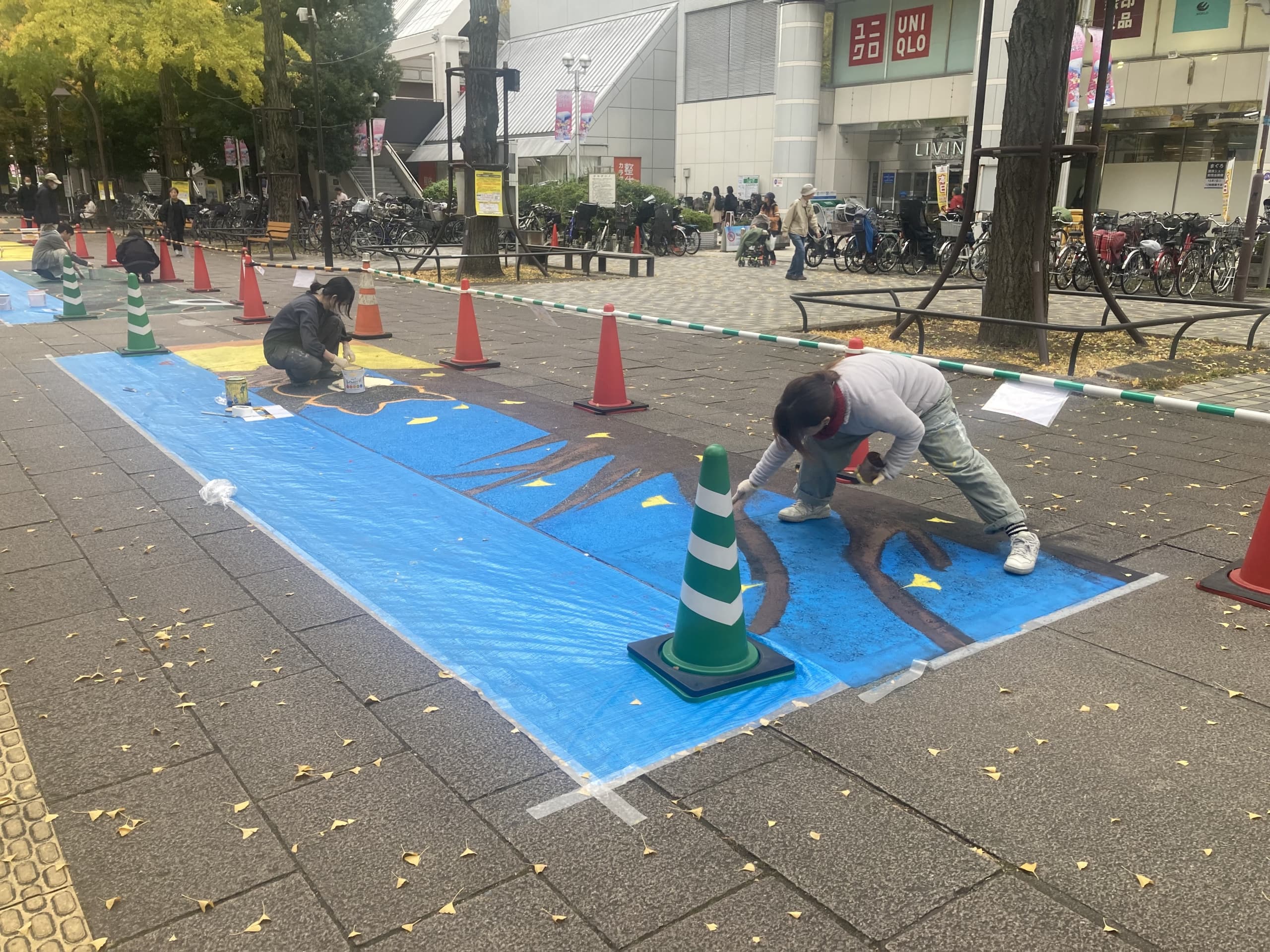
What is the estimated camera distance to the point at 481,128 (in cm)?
1777

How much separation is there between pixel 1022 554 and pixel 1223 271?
1450 centimetres

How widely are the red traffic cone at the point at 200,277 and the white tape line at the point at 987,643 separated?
50.1 ft

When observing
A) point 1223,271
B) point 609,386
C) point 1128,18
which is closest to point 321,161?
point 609,386

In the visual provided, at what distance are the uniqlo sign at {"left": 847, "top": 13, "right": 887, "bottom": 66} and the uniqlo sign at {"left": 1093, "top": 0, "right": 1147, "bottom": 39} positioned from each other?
27.7ft

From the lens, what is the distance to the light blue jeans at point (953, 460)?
4859mm

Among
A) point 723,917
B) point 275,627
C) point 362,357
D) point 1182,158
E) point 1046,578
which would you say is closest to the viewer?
point 723,917

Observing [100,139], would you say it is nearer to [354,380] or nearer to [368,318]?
[368,318]

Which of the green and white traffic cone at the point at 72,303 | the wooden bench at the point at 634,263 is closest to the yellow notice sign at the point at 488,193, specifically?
the wooden bench at the point at 634,263

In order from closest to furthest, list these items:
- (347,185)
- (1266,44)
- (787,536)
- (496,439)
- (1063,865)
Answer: (1063,865)
(787,536)
(496,439)
(1266,44)
(347,185)

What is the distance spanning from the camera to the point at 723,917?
2.46 metres

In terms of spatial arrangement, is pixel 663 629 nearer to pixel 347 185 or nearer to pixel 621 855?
pixel 621 855

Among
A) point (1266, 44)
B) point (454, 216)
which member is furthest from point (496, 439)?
point (1266, 44)

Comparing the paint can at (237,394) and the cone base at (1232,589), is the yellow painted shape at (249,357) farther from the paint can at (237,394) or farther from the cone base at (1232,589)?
the cone base at (1232,589)

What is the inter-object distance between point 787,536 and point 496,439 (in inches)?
107
